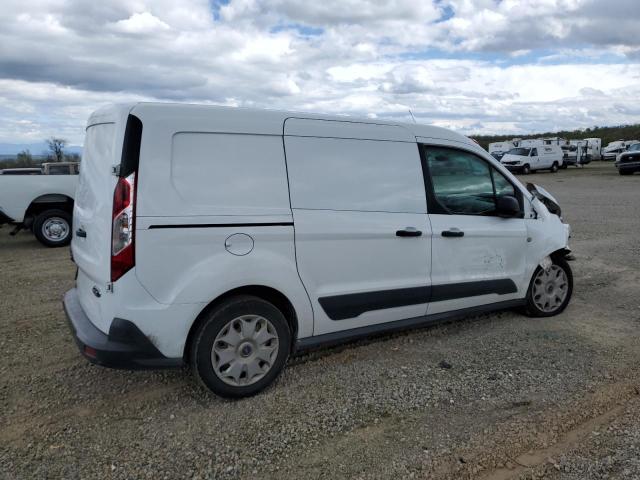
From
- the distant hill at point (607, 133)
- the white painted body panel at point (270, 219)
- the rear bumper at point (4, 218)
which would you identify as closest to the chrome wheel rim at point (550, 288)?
the white painted body panel at point (270, 219)

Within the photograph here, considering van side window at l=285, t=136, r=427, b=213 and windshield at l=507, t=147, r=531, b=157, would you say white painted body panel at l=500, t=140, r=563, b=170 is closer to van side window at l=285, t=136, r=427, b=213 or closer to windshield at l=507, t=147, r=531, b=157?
windshield at l=507, t=147, r=531, b=157

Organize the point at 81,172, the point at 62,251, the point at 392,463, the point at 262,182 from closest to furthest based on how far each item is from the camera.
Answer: the point at 392,463 < the point at 262,182 < the point at 81,172 < the point at 62,251

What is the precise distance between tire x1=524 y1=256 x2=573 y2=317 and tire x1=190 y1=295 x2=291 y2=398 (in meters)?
2.77

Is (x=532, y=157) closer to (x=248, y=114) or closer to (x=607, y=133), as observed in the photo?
(x=248, y=114)

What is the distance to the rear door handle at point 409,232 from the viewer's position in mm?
4082

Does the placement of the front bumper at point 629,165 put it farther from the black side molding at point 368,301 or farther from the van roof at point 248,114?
the black side molding at point 368,301

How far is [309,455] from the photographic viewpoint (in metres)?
2.97

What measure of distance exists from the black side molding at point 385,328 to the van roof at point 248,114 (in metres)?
1.52

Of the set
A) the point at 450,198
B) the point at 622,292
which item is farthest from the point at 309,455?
the point at 622,292

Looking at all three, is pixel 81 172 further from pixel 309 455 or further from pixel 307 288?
pixel 309 455

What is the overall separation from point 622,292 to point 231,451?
5239 mm

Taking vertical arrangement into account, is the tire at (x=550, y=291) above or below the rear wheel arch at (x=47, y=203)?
below

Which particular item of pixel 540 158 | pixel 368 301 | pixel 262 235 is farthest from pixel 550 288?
pixel 540 158

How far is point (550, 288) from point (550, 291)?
1.2 inches
